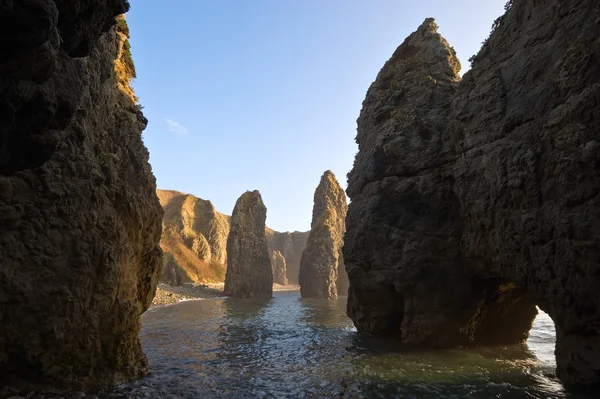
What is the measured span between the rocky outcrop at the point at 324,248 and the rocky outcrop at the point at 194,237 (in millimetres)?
27203

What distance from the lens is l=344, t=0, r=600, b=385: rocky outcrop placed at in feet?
38.5

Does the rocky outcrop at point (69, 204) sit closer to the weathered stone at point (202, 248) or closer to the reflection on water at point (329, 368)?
the reflection on water at point (329, 368)

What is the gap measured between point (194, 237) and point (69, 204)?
88.3 m

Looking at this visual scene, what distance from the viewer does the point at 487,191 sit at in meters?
16.2

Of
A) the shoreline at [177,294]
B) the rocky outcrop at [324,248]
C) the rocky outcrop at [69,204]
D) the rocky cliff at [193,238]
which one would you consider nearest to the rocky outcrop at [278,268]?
the rocky cliff at [193,238]

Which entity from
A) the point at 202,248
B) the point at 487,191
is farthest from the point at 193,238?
the point at 487,191

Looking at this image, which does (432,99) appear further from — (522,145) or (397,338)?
(397,338)

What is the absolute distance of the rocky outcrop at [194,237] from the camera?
8625 centimetres

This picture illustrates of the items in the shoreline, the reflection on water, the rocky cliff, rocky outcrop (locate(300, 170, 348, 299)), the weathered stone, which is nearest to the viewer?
the reflection on water

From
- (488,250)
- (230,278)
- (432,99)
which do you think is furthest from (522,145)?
(230,278)

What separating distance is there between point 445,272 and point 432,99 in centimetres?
1094

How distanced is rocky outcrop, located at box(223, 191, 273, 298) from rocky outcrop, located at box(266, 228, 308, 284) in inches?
3116

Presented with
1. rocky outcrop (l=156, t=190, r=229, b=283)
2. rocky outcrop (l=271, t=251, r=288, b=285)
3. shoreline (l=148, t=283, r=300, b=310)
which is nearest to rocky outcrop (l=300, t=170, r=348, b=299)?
shoreline (l=148, t=283, r=300, b=310)

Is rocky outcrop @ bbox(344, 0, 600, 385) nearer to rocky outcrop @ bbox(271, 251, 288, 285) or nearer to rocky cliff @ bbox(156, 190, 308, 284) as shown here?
rocky cliff @ bbox(156, 190, 308, 284)
